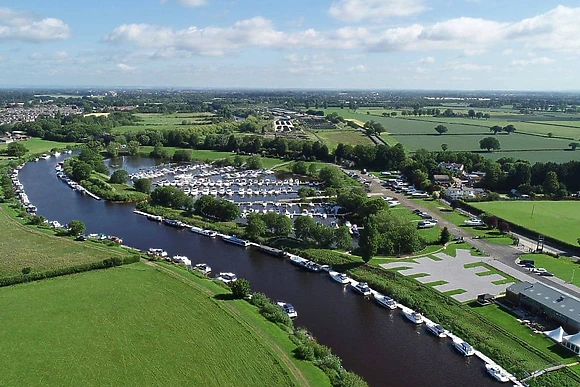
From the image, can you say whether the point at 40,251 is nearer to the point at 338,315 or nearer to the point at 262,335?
the point at 262,335

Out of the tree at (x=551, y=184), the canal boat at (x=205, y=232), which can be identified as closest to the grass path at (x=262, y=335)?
the canal boat at (x=205, y=232)

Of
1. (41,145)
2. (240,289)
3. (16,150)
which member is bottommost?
(240,289)

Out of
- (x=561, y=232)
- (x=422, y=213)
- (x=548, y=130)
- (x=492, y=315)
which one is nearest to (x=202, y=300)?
(x=492, y=315)

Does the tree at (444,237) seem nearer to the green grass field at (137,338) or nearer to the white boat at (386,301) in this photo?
the white boat at (386,301)

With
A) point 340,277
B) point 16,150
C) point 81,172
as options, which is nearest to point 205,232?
point 340,277

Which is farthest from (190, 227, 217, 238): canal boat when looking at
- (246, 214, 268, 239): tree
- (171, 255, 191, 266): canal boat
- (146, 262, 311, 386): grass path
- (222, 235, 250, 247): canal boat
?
(146, 262, 311, 386): grass path

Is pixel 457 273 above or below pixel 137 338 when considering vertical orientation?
above
